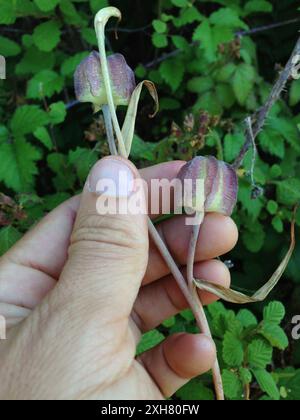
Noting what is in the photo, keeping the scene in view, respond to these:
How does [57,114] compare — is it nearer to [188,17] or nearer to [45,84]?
[45,84]

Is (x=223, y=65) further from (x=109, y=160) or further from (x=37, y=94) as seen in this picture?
(x=109, y=160)

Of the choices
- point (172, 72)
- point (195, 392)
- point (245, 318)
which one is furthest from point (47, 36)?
point (195, 392)

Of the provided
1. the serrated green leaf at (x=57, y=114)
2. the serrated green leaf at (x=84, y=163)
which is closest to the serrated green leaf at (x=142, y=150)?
the serrated green leaf at (x=84, y=163)

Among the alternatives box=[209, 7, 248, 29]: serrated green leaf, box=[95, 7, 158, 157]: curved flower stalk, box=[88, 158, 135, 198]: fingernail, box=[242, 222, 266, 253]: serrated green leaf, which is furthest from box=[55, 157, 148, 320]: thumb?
box=[209, 7, 248, 29]: serrated green leaf

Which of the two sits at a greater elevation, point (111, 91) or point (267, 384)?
point (111, 91)

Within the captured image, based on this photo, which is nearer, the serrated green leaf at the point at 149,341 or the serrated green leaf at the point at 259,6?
the serrated green leaf at the point at 149,341

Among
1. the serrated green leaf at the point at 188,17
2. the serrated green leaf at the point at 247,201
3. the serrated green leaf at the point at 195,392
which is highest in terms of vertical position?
the serrated green leaf at the point at 188,17

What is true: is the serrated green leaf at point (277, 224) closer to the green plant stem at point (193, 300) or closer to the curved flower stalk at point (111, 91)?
the green plant stem at point (193, 300)

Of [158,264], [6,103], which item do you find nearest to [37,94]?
[6,103]
